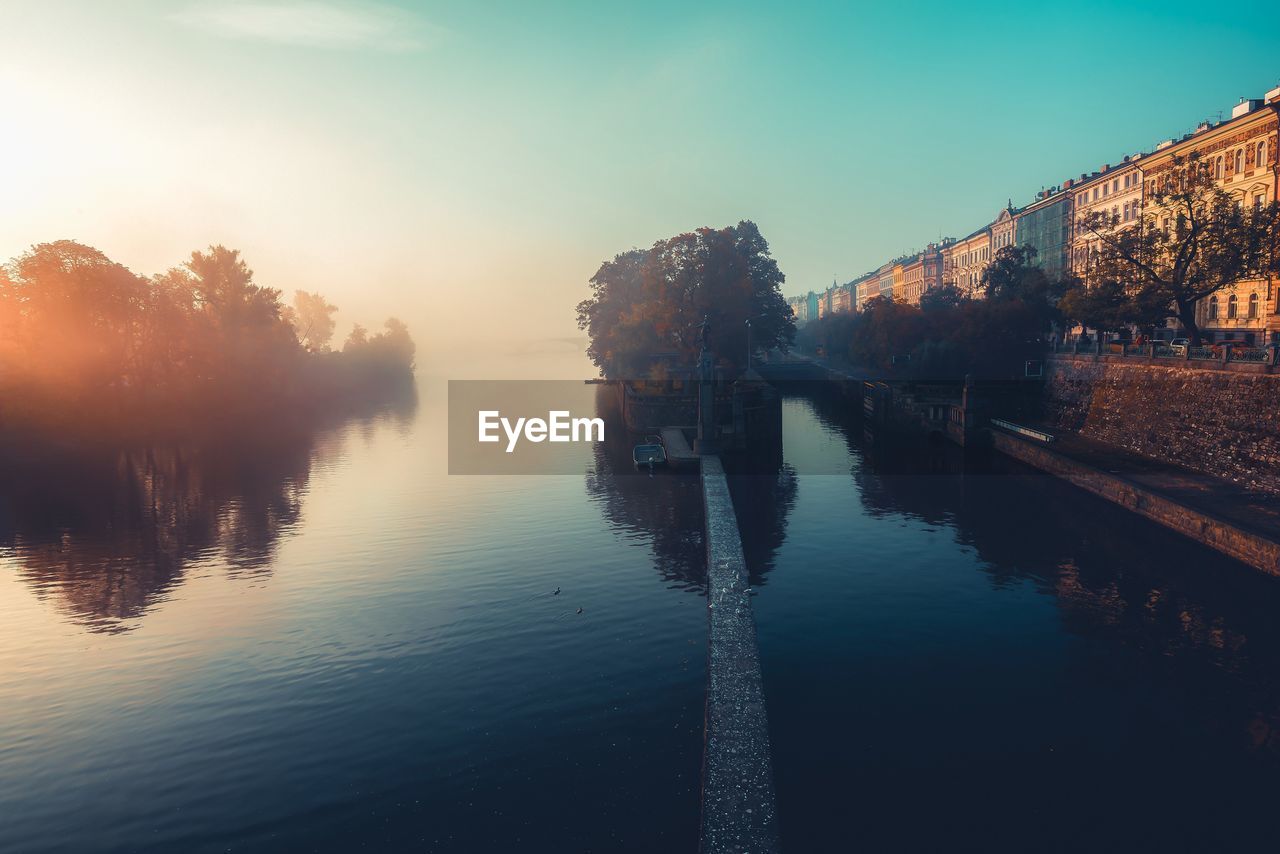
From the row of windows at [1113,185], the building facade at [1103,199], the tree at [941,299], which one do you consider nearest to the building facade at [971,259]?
the tree at [941,299]

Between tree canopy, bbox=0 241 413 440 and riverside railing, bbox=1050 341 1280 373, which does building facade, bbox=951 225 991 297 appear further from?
tree canopy, bbox=0 241 413 440

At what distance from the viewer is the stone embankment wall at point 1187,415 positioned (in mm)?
33906

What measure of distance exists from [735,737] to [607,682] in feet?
17.2

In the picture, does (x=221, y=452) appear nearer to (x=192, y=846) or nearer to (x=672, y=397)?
(x=672, y=397)

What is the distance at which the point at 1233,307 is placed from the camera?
208 ft

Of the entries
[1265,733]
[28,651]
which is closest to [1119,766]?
[1265,733]

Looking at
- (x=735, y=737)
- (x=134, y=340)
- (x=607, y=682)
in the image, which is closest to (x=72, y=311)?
(x=134, y=340)

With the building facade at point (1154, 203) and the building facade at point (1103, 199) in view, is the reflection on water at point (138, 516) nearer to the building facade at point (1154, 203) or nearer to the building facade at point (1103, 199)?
the building facade at point (1154, 203)

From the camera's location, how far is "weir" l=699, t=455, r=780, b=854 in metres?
13.5

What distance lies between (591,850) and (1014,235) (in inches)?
5248

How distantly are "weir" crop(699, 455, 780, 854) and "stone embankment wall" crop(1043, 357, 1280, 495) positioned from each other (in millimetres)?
27012

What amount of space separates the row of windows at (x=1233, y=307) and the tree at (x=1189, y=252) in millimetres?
11254

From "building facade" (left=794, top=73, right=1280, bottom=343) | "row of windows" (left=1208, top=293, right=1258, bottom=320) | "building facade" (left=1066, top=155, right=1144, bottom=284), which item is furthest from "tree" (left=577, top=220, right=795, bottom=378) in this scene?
"row of windows" (left=1208, top=293, right=1258, bottom=320)

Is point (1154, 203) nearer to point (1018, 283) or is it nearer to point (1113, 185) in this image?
point (1018, 283)
